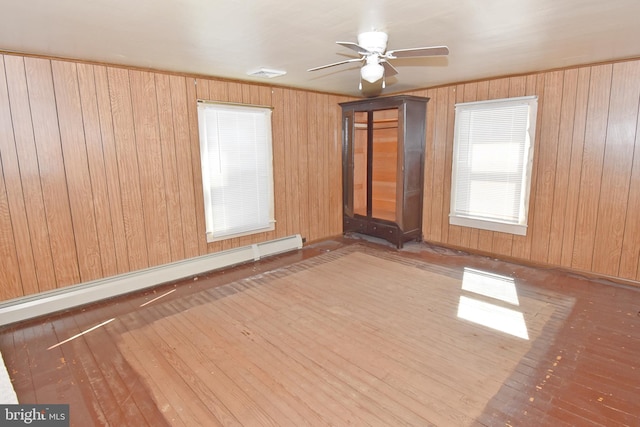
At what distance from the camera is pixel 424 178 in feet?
17.8

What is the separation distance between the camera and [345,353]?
2.62 meters

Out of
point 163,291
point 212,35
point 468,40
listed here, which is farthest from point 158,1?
point 163,291

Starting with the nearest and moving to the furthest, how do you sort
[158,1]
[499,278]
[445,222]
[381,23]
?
[158,1]
[381,23]
[499,278]
[445,222]

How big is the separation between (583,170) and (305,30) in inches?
142

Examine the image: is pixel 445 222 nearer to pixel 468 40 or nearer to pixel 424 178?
pixel 424 178

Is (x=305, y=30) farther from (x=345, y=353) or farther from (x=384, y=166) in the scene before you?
(x=384, y=166)

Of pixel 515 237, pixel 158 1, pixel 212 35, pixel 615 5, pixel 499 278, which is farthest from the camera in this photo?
pixel 515 237


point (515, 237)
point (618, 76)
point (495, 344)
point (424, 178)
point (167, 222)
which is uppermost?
point (618, 76)

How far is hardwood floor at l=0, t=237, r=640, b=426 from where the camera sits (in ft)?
6.74

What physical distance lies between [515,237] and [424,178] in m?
1.56

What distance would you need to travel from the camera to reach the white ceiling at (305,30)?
2.13 metres

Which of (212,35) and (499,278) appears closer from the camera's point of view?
(212,35)

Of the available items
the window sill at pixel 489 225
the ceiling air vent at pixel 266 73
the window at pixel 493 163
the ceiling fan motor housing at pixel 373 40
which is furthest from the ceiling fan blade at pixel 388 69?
the window sill at pixel 489 225

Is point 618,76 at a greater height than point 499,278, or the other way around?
point 618,76
